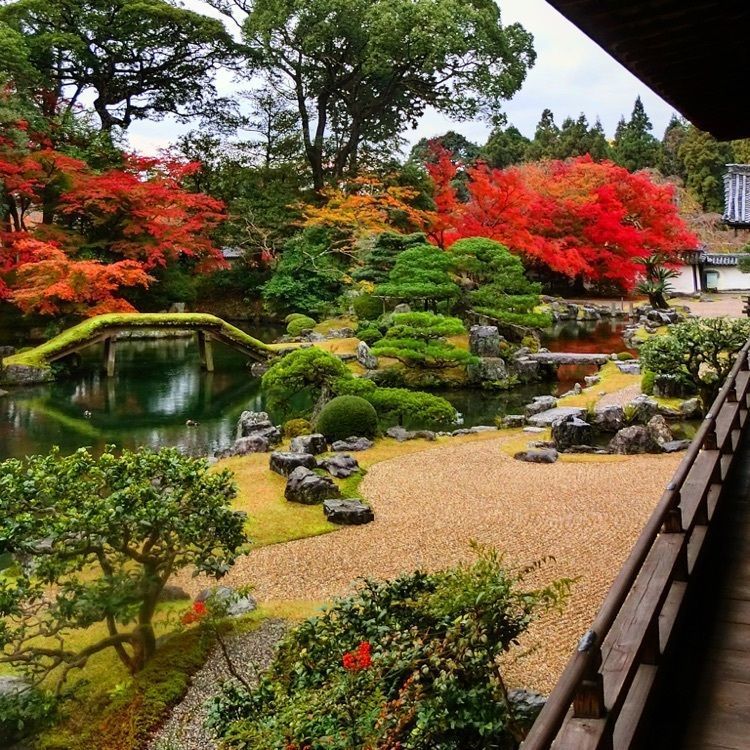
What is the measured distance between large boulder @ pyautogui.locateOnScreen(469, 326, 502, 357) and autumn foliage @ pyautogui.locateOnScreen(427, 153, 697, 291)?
7437 mm

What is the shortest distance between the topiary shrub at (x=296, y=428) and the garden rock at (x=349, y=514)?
14.0ft

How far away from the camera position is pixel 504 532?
696cm

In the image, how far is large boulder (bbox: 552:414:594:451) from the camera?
→ 1048 centimetres

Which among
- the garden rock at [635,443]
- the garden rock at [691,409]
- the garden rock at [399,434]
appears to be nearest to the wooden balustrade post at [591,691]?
the garden rock at [635,443]

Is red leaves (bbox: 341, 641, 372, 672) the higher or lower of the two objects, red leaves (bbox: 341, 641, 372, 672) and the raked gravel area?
the higher

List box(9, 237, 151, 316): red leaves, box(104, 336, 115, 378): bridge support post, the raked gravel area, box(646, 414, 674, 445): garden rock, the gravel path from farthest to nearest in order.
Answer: box(104, 336, 115, 378): bridge support post → box(9, 237, 151, 316): red leaves → box(646, 414, 674, 445): garden rock → the raked gravel area → the gravel path

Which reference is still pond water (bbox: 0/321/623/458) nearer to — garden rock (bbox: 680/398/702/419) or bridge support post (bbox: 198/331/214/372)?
bridge support post (bbox: 198/331/214/372)

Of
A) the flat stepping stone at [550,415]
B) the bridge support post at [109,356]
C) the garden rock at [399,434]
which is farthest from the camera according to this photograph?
the bridge support post at [109,356]

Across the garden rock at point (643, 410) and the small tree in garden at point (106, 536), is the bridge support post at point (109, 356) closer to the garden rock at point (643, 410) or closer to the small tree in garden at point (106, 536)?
the garden rock at point (643, 410)

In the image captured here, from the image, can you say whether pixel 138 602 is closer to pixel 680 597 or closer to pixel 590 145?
pixel 680 597

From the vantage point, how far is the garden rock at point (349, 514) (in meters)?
7.40

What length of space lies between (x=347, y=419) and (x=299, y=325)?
1075 centimetres

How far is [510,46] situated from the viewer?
26.1 meters

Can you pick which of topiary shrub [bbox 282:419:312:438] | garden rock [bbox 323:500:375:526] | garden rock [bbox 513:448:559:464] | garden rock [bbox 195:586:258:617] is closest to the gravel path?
garden rock [bbox 195:586:258:617]
